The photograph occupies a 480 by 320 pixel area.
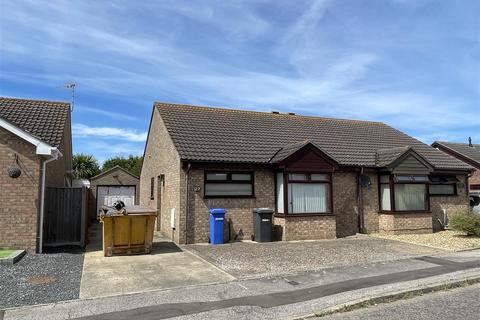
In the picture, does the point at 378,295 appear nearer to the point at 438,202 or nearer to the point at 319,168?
the point at 319,168

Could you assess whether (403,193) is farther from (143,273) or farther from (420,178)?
(143,273)

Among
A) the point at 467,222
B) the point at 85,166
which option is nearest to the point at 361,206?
the point at 467,222

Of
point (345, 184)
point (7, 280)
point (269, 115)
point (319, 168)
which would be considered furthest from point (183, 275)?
point (269, 115)

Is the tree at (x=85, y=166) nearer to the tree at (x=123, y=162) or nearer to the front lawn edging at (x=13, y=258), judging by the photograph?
the tree at (x=123, y=162)

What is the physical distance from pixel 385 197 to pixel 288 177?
191 inches

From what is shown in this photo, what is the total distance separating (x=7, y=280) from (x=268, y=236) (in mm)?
8437

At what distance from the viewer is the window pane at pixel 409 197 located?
54.8 feet

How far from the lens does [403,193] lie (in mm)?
16797

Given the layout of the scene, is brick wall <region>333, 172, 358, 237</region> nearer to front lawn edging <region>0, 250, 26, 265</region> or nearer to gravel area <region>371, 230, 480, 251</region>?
gravel area <region>371, 230, 480, 251</region>

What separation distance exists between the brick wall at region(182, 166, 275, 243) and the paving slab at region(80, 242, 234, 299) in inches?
86.6

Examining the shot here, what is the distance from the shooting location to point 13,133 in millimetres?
10992

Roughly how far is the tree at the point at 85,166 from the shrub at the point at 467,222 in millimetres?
33255

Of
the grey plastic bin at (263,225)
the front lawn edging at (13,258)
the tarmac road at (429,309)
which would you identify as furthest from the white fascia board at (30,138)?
the tarmac road at (429,309)

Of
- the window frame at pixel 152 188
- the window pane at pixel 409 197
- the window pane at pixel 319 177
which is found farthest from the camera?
the window frame at pixel 152 188
